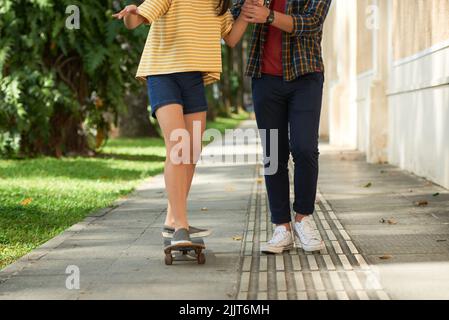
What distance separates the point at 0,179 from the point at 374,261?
277 inches

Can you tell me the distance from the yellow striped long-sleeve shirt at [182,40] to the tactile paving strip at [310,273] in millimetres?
1301

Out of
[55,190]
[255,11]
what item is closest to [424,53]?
[55,190]

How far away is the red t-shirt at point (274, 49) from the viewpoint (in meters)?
6.13

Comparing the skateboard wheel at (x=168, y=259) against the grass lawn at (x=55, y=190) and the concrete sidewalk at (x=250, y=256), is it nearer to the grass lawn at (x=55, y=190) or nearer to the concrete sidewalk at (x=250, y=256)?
the concrete sidewalk at (x=250, y=256)

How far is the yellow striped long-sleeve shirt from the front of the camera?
18.9 feet

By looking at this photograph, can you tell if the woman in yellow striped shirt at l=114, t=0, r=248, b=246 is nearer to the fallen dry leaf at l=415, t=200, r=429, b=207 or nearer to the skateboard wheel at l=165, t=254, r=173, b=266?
the skateboard wheel at l=165, t=254, r=173, b=266

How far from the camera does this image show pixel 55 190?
1045 cm

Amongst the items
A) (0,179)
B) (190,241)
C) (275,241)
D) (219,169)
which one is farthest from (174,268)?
(219,169)

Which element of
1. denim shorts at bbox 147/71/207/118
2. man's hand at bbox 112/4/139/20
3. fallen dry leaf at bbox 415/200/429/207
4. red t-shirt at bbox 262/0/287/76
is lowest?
fallen dry leaf at bbox 415/200/429/207

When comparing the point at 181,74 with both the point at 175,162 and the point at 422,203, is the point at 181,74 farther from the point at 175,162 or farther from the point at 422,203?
the point at 422,203

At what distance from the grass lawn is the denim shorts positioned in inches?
58.2

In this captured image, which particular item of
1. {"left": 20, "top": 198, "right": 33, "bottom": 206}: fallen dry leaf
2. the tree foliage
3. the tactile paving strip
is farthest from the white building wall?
{"left": 20, "top": 198, "right": 33, "bottom": 206}: fallen dry leaf

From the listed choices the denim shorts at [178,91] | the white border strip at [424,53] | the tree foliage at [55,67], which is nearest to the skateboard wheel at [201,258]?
the denim shorts at [178,91]

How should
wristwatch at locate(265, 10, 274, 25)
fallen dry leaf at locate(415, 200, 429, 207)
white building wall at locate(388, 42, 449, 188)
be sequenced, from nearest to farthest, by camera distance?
wristwatch at locate(265, 10, 274, 25), fallen dry leaf at locate(415, 200, 429, 207), white building wall at locate(388, 42, 449, 188)
